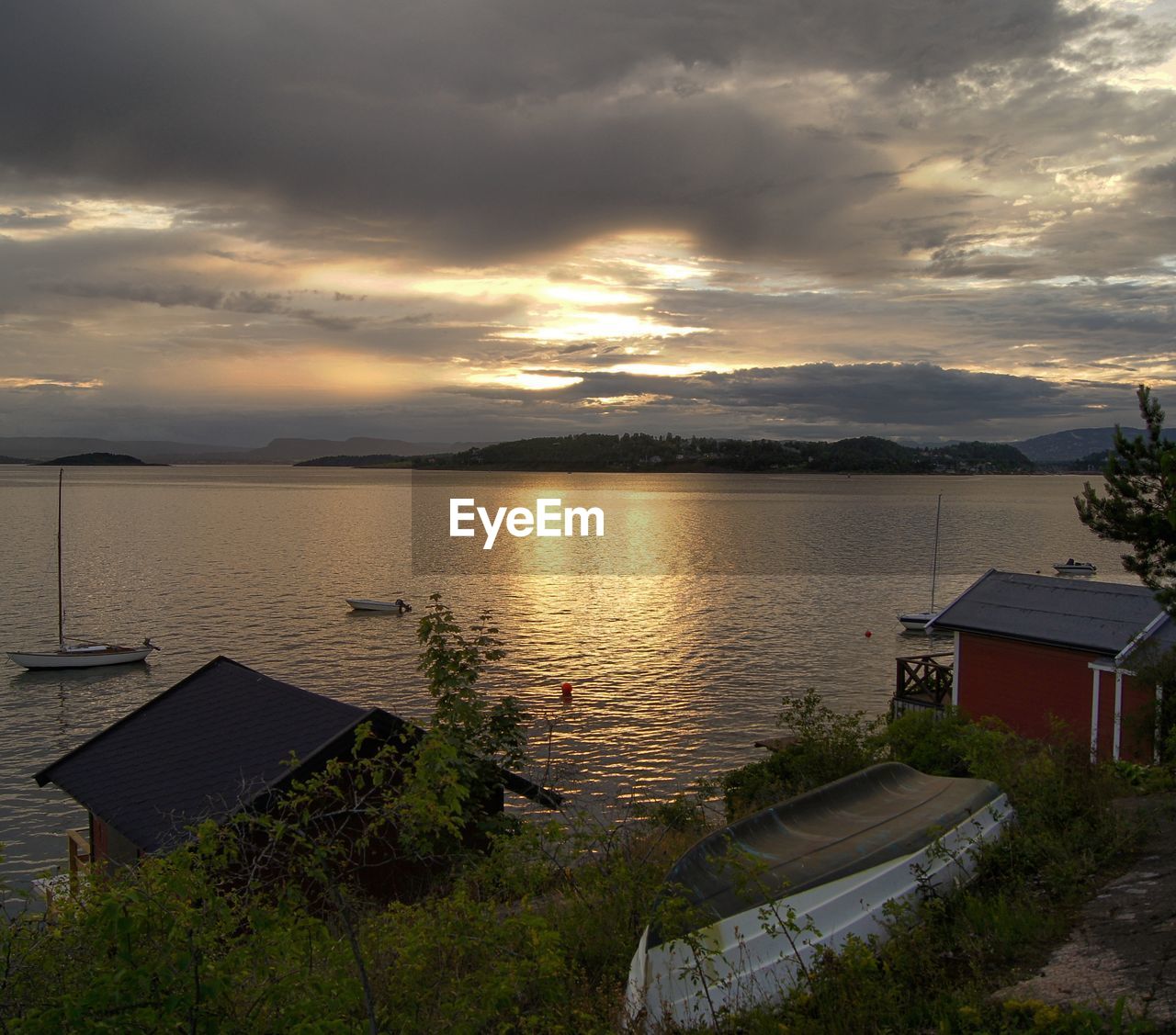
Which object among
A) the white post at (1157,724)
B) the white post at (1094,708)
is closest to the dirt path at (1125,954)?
the white post at (1157,724)

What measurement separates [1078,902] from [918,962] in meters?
1.86

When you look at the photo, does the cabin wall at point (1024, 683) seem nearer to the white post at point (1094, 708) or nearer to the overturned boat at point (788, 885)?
the white post at point (1094, 708)

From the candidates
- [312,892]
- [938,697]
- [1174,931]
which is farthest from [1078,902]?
[938,697]

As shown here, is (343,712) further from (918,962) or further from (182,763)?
(918,962)

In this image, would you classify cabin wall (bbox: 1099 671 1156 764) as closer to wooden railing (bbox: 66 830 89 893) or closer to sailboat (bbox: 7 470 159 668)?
wooden railing (bbox: 66 830 89 893)

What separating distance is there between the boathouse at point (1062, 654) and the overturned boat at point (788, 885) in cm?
1084

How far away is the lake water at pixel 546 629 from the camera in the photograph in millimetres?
29938

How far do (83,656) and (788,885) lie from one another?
43.0 m

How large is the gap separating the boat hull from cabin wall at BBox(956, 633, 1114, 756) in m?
37.7

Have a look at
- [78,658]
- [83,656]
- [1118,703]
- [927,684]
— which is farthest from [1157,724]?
[78,658]

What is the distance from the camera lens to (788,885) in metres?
8.43

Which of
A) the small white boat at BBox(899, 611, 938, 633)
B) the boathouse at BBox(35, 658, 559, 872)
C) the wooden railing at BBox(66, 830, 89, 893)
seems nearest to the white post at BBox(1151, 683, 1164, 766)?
the boathouse at BBox(35, 658, 559, 872)

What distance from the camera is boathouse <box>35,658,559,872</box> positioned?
13414 mm

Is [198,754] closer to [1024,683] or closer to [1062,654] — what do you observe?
[1024,683]
